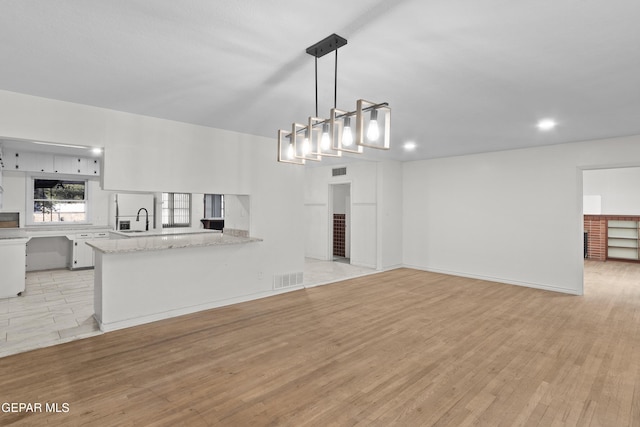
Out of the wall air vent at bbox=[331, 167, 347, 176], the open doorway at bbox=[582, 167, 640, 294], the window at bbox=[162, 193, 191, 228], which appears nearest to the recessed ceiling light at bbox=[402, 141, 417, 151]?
the wall air vent at bbox=[331, 167, 347, 176]

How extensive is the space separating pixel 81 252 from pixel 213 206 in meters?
4.60

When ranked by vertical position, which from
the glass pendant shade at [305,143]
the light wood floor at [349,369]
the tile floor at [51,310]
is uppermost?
the glass pendant shade at [305,143]

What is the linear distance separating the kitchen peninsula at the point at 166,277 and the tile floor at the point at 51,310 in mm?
308

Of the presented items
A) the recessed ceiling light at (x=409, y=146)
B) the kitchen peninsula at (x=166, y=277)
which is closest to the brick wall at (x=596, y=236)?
the recessed ceiling light at (x=409, y=146)

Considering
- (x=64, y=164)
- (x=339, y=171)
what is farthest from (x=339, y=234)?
(x=64, y=164)

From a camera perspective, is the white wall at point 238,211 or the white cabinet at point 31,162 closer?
the white wall at point 238,211

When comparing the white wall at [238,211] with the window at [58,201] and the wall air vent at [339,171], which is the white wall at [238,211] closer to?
the wall air vent at [339,171]

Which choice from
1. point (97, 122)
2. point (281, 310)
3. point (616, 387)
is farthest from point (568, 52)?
point (97, 122)

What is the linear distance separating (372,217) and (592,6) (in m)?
5.65

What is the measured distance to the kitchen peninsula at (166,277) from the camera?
359 centimetres

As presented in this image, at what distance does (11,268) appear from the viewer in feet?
15.3

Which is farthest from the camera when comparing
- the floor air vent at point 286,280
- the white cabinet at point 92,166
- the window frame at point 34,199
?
the white cabinet at point 92,166

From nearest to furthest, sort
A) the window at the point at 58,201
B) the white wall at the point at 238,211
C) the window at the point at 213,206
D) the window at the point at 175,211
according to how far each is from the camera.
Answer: the white wall at the point at 238,211 < the window at the point at 58,201 < the window at the point at 175,211 < the window at the point at 213,206

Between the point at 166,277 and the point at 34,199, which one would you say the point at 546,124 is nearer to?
the point at 166,277
